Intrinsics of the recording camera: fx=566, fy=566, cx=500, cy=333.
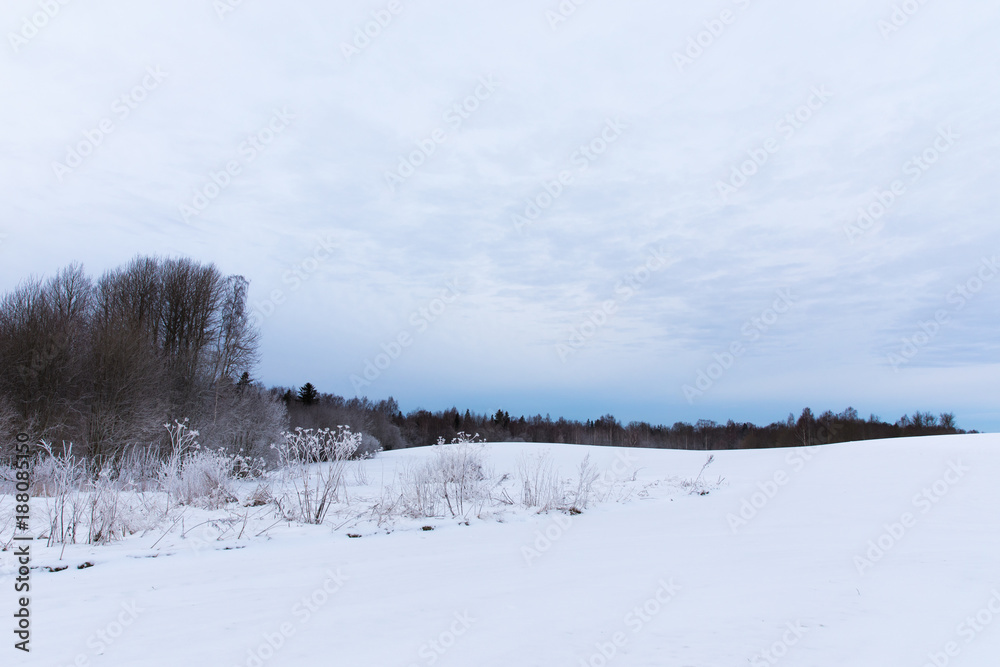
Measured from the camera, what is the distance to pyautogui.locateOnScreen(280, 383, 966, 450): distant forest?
39784mm

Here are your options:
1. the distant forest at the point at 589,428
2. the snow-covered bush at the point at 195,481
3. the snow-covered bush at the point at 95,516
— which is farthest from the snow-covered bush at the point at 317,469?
the distant forest at the point at 589,428

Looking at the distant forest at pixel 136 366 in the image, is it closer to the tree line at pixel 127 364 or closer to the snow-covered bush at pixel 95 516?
the tree line at pixel 127 364

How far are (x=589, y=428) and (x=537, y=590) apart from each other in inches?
2538

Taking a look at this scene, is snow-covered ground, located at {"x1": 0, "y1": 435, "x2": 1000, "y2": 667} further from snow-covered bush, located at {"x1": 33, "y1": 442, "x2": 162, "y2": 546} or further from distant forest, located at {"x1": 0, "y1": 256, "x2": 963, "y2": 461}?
distant forest, located at {"x1": 0, "y1": 256, "x2": 963, "y2": 461}

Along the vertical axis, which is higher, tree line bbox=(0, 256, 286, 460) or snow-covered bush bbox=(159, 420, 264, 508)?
tree line bbox=(0, 256, 286, 460)

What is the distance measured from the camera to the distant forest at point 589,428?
131ft

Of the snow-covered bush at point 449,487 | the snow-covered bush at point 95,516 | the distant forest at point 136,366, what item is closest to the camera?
the snow-covered bush at point 95,516

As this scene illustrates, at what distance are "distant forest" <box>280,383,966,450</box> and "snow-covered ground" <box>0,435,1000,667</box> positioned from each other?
57.8 feet

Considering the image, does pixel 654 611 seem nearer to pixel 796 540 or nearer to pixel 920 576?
pixel 920 576

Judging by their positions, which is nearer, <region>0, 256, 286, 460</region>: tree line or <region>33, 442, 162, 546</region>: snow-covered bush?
<region>33, 442, 162, 546</region>: snow-covered bush

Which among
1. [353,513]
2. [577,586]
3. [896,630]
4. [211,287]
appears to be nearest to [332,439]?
[353,513]

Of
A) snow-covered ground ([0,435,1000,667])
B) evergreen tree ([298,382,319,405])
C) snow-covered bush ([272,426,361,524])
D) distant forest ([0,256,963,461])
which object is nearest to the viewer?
snow-covered ground ([0,435,1000,667])

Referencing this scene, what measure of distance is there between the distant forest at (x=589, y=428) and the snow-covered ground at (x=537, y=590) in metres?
17.6

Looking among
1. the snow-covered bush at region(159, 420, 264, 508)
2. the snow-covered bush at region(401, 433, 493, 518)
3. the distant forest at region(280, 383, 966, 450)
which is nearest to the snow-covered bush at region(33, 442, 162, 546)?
the snow-covered bush at region(159, 420, 264, 508)
